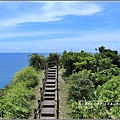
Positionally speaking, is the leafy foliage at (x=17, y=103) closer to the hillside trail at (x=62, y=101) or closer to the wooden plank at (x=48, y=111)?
the hillside trail at (x=62, y=101)

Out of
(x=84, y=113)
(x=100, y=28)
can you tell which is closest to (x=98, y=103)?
(x=84, y=113)

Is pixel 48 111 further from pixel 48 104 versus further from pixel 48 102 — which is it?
pixel 48 102

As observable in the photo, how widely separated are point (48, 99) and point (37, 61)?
162 inches

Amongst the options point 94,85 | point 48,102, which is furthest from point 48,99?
point 94,85

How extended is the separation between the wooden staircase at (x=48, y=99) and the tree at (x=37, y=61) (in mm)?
1674

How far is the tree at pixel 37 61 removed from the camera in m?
9.88

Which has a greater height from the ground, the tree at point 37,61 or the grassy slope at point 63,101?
the tree at point 37,61

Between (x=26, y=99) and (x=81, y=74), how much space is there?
165 centimetres

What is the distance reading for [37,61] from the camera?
9.91 meters

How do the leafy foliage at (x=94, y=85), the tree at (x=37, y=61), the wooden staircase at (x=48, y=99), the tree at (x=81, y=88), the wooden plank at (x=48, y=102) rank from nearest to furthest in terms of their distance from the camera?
the leafy foliage at (x=94, y=85) → the wooden staircase at (x=48, y=99) → the wooden plank at (x=48, y=102) → the tree at (x=81, y=88) → the tree at (x=37, y=61)

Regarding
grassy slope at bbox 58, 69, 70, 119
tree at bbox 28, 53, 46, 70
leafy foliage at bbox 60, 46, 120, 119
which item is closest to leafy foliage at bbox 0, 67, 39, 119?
grassy slope at bbox 58, 69, 70, 119

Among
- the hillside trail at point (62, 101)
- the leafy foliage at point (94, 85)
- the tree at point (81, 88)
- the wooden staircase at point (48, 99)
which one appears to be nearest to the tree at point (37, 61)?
the leafy foliage at point (94, 85)

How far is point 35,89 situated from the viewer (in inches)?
273

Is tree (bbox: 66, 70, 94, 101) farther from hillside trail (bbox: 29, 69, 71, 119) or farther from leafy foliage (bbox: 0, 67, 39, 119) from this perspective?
leafy foliage (bbox: 0, 67, 39, 119)
